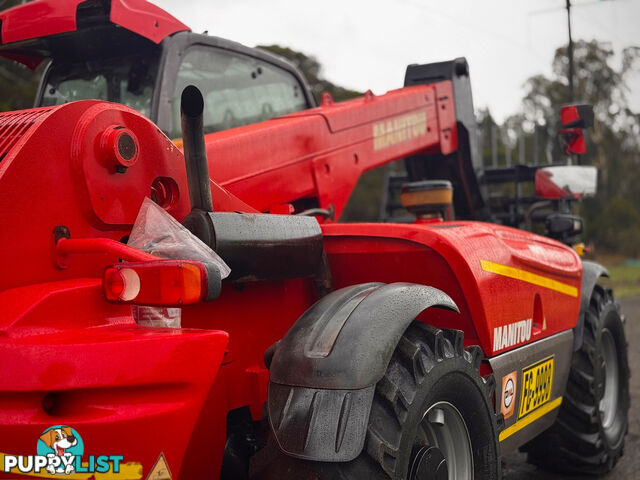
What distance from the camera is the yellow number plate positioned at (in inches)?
140

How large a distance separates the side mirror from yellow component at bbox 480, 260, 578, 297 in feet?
4.02

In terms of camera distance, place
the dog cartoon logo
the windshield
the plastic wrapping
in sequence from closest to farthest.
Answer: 1. the dog cartoon logo
2. the plastic wrapping
3. the windshield

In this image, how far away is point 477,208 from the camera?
601 centimetres

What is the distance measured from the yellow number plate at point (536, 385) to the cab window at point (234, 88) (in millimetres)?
1908

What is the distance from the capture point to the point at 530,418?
12.0 feet

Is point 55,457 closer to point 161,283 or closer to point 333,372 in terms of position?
point 161,283

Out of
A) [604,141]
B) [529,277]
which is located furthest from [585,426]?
[604,141]

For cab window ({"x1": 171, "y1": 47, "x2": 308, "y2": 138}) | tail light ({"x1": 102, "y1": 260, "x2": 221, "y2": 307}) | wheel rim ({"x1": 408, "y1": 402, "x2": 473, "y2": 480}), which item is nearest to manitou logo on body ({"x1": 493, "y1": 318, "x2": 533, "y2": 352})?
wheel rim ({"x1": 408, "y1": 402, "x2": 473, "y2": 480})

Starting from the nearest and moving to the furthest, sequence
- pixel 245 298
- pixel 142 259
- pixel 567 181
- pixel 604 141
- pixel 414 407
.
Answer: pixel 142 259
pixel 414 407
pixel 245 298
pixel 567 181
pixel 604 141

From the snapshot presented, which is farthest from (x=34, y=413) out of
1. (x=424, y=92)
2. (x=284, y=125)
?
(x=424, y=92)

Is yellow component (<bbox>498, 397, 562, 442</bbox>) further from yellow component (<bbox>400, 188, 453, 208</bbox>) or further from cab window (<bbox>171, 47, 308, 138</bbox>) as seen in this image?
cab window (<bbox>171, 47, 308, 138</bbox>)

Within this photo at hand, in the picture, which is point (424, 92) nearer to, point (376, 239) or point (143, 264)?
point (376, 239)

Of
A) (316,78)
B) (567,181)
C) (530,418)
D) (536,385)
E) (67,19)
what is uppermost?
(316,78)

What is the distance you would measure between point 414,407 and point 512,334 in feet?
3.64
